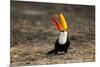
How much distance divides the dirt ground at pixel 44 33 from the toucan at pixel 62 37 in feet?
0.15

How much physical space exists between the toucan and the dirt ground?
0.15 feet

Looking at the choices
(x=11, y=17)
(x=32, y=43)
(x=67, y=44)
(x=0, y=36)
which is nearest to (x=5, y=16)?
(x=11, y=17)

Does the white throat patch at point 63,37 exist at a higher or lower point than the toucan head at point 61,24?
lower

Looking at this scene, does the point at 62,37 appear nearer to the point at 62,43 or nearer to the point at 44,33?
the point at 62,43

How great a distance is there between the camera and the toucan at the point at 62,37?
2.62 metres

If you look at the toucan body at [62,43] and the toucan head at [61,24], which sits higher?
the toucan head at [61,24]

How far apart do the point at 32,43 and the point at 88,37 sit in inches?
29.6

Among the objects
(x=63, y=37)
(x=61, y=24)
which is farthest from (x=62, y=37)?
(x=61, y=24)

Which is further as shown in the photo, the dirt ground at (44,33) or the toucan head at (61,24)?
the toucan head at (61,24)

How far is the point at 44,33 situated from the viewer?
257cm

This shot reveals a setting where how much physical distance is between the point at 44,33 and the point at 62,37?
231mm

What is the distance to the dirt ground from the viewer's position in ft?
8.00

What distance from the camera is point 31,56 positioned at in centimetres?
250
